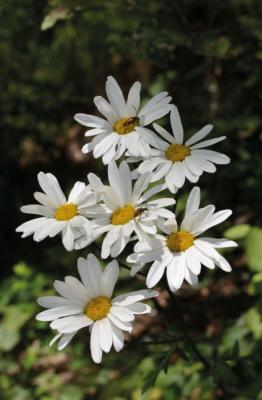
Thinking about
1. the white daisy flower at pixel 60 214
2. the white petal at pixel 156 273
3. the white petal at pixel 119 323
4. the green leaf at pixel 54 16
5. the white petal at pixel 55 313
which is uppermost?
the green leaf at pixel 54 16

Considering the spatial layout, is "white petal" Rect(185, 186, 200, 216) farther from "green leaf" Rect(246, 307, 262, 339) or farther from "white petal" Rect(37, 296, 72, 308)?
"green leaf" Rect(246, 307, 262, 339)

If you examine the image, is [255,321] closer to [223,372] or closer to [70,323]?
[223,372]

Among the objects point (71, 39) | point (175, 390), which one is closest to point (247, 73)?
point (71, 39)

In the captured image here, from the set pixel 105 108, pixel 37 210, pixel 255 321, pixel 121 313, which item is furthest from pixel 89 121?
pixel 255 321

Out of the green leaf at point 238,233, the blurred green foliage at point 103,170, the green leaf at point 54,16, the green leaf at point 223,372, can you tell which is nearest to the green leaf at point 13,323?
the blurred green foliage at point 103,170

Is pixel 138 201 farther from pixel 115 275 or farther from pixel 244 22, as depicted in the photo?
pixel 244 22

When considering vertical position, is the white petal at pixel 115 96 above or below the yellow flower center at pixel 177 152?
above

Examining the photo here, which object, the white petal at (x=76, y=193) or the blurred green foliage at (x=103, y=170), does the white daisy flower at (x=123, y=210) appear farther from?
the blurred green foliage at (x=103, y=170)
